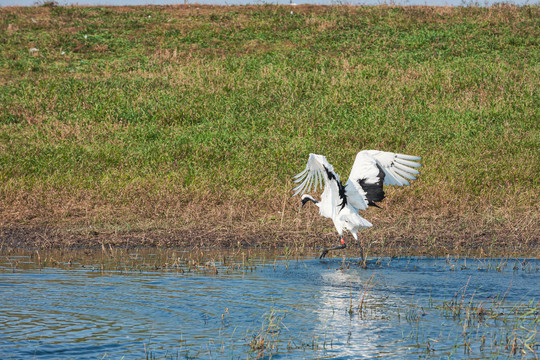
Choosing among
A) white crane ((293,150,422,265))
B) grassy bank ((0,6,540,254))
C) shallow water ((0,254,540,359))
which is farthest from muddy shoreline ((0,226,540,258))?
shallow water ((0,254,540,359))

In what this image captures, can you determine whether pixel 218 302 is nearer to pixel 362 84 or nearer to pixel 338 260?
pixel 338 260

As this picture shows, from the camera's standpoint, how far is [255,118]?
2072 centimetres

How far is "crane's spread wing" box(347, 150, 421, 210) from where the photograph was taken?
1022cm

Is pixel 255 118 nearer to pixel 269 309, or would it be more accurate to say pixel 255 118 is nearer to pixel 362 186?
pixel 362 186

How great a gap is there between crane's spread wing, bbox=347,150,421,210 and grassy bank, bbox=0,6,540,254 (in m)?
1.38

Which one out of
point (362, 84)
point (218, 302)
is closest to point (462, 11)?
point (362, 84)

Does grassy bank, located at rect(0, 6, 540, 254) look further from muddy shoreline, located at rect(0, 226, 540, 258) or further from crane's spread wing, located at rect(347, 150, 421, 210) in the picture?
crane's spread wing, located at rect(347, 150, 421, 210)

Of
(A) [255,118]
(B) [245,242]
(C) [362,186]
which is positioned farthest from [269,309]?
(A) [255,118]

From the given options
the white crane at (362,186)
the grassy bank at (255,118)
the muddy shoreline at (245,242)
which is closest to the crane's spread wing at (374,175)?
the white crane at (362,186)

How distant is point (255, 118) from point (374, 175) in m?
10.8

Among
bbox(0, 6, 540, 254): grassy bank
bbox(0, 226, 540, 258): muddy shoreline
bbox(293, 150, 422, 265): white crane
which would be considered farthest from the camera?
bbox(0, 6, 540, 254): grassy bank

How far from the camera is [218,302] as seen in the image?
742 cm

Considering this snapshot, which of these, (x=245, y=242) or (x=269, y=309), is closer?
(x=269, y=309)

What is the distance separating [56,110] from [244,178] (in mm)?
8714
